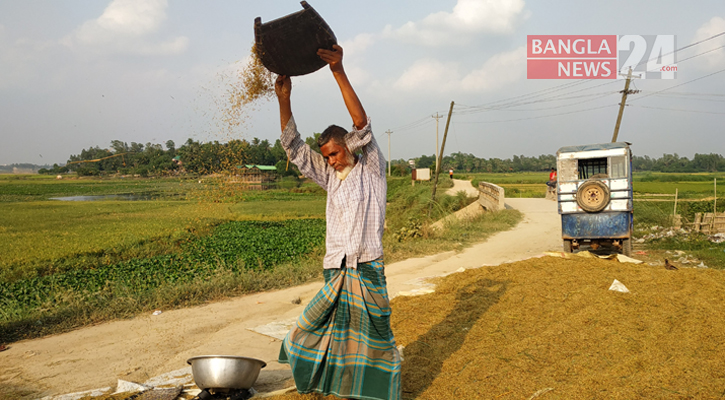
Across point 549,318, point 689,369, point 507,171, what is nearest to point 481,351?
point 549,318

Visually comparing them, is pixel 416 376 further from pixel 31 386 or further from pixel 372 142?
pixel 31 386

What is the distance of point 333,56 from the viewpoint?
8.09ft

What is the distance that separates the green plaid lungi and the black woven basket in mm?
1186

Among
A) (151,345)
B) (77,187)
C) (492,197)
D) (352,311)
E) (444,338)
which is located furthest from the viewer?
(77,187)

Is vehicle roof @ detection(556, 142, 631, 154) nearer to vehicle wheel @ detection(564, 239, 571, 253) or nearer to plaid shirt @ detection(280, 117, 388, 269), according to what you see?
vehicle wheel @ detection(564, 239, 571, 253)

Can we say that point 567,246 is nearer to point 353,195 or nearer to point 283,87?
point 353,195

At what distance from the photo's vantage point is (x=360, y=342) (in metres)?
2.58

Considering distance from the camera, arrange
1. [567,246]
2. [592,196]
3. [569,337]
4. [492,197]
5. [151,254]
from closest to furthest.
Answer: [569,337] < [592,196] < [567,246] < [151,254] < [492,197]

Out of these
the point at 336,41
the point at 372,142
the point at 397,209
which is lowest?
the point at 397,209

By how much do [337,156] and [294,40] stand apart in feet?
2.16

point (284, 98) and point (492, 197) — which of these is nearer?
point (284, 98)

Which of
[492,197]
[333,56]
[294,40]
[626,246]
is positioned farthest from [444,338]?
[492,197]

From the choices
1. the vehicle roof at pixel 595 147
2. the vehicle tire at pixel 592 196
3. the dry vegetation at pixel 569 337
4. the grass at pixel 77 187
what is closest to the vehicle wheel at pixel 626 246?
the vehicle tire at pixel 592 196

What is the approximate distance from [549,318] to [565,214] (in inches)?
202
